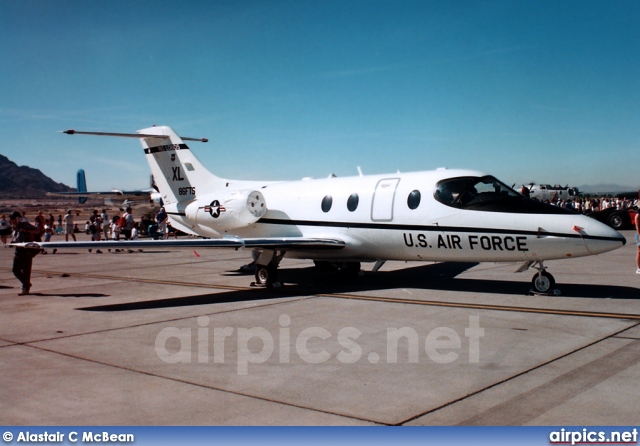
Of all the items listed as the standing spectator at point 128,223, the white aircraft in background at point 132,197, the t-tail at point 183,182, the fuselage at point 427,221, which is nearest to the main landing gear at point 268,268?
the fuselage at point 427,221

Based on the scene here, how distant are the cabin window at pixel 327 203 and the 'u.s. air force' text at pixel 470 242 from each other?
2.29 metres

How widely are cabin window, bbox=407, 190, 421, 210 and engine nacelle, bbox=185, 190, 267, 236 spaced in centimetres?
422

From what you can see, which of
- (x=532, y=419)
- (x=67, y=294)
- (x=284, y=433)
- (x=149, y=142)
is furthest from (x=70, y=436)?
(x=149, y=142)

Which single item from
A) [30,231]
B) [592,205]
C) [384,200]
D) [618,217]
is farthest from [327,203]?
[592,205]

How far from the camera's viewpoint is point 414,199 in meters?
12.3

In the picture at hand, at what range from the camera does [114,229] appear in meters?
28.7

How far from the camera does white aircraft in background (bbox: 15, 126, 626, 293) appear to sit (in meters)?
10.7

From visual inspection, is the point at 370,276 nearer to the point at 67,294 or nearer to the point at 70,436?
the point at 67,294

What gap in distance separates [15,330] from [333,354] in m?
5.15

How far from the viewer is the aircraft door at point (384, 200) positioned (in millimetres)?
12655

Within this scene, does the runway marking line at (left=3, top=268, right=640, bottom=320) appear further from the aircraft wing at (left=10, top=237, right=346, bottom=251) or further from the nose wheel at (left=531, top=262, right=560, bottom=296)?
the nose wheel at (left=531, top=262, right=560, bottom=296)
